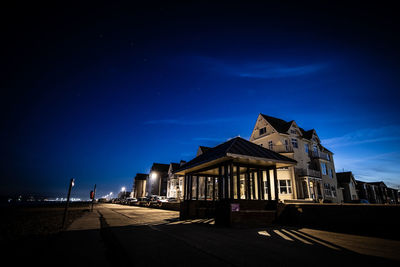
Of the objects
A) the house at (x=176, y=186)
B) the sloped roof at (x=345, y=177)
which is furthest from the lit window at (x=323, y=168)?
the house at (x=176, y=186)

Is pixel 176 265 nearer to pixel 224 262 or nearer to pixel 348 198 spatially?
pixel 224 262

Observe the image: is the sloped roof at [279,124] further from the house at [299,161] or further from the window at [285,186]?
the window at [285,186]

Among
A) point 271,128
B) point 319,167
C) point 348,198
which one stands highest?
point 271,128

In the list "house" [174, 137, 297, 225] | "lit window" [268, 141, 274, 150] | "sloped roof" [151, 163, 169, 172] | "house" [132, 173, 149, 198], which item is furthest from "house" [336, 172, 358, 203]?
"house" [132, 173, 149, 198]

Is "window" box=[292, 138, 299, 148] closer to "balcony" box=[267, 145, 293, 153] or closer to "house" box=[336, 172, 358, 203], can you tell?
"balcony" box=[267, 145, 293, 153]

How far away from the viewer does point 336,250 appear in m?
4.96

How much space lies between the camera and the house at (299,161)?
86.6 ft

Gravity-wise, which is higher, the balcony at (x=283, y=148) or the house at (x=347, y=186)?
the balcony at (x=283, y=148)

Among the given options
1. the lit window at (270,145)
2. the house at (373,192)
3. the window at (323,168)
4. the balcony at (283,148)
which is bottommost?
the house at (373,192)

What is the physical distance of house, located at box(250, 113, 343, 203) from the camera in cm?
2641

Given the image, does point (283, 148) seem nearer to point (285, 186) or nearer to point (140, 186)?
point (285, 186)

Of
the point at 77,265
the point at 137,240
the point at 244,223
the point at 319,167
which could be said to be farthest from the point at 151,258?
the point at 319,167

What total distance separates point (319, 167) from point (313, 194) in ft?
16.6

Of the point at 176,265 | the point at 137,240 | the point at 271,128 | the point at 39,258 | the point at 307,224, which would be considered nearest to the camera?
the point at 176,265
